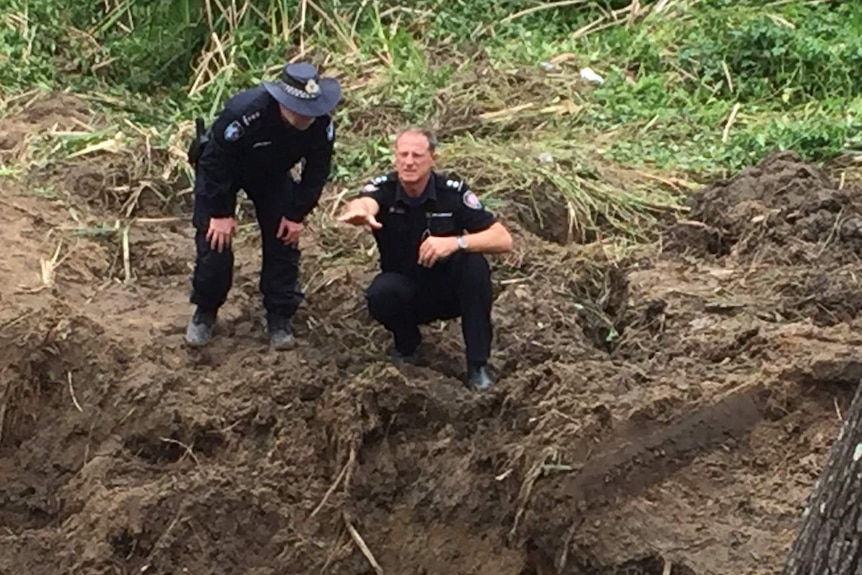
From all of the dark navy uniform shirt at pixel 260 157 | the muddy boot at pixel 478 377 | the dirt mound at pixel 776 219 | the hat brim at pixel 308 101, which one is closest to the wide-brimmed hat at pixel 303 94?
the hat brim at pixel 308 101

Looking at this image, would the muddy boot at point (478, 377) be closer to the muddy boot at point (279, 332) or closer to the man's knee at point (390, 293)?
the man's knee at point (390, 293)

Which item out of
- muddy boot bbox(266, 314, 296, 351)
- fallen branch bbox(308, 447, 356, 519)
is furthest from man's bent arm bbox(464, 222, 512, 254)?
muddy boot bbox(266, 314, 296, 351)

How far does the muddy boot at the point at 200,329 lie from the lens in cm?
547

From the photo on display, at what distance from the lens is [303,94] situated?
16.1ft

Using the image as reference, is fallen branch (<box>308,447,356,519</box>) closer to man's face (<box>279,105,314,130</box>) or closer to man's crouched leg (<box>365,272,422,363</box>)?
man's crouched leg (<box>365,272,422,363</box>)

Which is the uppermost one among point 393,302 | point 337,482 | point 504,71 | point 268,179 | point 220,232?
point 268,179

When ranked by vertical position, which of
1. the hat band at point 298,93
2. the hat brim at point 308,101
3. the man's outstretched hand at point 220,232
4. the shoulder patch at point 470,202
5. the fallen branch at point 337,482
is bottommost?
the fallen branch at point 337,482

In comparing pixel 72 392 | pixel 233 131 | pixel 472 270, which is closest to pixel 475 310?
pixel 472 270

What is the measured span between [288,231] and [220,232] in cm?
29

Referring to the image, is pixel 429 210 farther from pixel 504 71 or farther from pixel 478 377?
pixel 504 71

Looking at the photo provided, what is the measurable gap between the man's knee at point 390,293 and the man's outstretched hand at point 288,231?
16.9 inches

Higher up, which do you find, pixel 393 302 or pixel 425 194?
pixel 425 194

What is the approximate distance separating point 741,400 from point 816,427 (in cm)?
28

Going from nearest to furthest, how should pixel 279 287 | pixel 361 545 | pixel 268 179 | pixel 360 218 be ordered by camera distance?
pixel 361 545 → pixel 360 218 → pixel 268 179 → pixel 279 287
